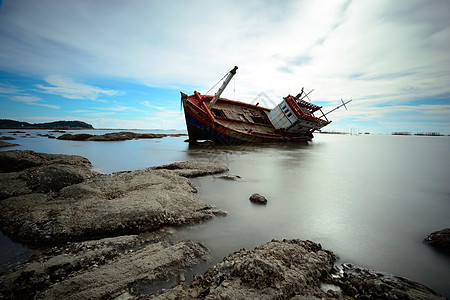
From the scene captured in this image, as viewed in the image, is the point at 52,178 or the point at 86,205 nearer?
the point at 86,205

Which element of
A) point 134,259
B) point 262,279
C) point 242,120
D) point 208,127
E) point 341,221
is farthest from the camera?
point 242,120

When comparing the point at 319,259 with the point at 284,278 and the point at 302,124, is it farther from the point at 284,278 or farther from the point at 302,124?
the point at 302,124

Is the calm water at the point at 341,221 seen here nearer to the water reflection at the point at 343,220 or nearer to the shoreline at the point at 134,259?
the water reflection at the point at 343,220

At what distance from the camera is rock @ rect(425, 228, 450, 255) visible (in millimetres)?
3737

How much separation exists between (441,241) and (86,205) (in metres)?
7.33

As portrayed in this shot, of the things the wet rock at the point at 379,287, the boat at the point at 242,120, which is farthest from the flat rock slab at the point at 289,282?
the boat at the point at 242,120

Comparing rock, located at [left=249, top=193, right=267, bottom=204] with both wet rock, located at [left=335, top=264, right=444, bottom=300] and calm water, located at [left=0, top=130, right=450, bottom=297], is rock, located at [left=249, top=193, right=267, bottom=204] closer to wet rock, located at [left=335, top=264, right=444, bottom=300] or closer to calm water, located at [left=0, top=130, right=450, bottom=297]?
calm water, located at [left=0, top=130, right=450, bottom=297]

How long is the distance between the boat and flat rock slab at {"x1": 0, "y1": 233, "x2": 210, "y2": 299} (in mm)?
17150

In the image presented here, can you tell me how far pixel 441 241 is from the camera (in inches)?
150

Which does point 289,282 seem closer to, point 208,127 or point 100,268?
point 100,268

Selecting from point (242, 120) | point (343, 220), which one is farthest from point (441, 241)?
point (242, 120)

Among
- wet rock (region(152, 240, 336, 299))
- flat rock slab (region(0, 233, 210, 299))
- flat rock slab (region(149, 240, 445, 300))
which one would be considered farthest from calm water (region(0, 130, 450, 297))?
wet rock (region(152, 240, 336, 299))

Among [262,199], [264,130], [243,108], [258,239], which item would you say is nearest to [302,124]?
[264,130]

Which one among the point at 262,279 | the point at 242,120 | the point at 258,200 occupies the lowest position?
the point at 258,200
